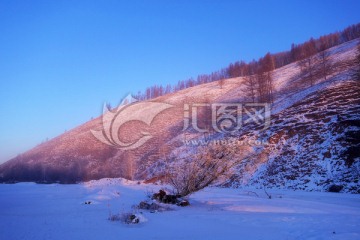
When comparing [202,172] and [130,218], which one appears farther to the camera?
[202,172]

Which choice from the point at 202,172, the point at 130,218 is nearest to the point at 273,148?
the point at 202,172

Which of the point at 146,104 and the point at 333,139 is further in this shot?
the point at 146,104

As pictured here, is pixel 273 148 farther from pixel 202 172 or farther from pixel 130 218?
pixel 130 218

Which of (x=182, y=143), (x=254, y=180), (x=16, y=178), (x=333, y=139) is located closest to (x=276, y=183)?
(x=254, y=180)

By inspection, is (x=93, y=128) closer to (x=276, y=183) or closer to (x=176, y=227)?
(x=276, y=183)

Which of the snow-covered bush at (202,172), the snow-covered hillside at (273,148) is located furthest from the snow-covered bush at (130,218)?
the snow-covered hillside at (273,148)

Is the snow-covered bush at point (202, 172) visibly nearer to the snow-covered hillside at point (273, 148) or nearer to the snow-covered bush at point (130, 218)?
the snow-covered bush at point (130, 218)

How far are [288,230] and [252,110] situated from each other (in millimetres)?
46789

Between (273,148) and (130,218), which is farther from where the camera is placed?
(273,148)

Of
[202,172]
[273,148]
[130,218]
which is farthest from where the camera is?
[273,148]

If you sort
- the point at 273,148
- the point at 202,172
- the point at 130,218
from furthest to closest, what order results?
the point at 273,148 → the point at 202,172 → the point at 130,218

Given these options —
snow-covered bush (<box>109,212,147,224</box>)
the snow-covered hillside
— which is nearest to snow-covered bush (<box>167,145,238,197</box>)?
snow-covered bush (<box>109,212,147,224</box>)

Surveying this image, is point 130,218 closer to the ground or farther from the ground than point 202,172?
closer to the ground

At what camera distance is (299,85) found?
60.6 metres
